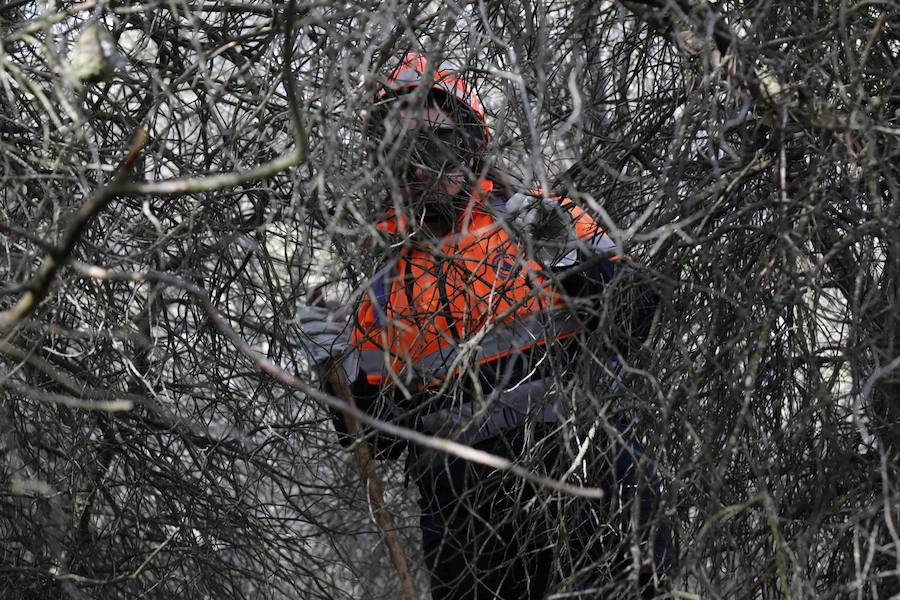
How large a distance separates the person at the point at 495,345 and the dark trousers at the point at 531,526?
0.01 m

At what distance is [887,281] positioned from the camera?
94.1 inches

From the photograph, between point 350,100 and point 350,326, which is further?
point 350,326

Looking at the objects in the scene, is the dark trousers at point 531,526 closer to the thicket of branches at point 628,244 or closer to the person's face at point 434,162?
the thicket of branches at point 628,244

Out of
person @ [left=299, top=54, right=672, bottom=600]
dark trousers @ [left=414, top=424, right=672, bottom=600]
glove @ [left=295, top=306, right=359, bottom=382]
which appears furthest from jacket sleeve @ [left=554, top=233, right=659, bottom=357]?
glove @ [left=295, top=306, right=359, bottom=382]

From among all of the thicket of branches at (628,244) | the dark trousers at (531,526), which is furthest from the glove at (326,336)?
the dark trousers at (531,526)

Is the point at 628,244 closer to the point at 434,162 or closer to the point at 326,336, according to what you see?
the point at 434,162

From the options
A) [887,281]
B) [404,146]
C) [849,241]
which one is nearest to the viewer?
[849,241]

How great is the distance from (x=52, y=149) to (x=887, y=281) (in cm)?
194

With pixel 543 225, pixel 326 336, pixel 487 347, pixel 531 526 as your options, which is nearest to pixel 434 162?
pixel 543 225

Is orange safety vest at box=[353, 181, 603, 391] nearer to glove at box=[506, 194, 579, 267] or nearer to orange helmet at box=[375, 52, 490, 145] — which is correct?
glove at box=[506, 194, 579, 267]

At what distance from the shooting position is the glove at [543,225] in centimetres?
250

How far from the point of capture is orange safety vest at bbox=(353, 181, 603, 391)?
238cm

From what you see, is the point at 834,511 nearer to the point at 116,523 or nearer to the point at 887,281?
the point at 887,281

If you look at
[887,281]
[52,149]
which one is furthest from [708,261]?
[52,149]
